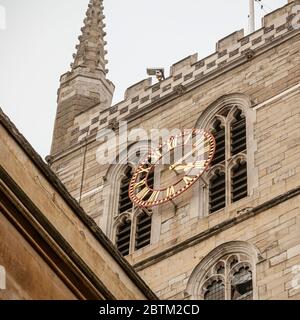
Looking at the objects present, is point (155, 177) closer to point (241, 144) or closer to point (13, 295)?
point (241, 144)

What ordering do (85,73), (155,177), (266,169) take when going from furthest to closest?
(85,73)
(155,177)
(266,169)

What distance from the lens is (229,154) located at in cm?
3125

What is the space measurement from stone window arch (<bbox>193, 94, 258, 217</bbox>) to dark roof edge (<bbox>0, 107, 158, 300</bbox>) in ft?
47.5

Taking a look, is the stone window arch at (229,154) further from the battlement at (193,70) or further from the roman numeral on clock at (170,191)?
the battlement at (193,70)

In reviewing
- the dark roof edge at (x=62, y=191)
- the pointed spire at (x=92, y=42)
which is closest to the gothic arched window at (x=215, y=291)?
the pointed spire at (x=92, y=42)

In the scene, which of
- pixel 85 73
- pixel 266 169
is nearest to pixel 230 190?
pixel 266 169

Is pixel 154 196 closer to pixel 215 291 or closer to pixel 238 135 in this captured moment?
pixel 238 135

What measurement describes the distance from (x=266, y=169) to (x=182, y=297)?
299cm

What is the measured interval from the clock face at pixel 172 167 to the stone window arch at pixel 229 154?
210 mm

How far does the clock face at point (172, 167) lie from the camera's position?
31.4 meters

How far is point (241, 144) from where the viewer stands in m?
31.5

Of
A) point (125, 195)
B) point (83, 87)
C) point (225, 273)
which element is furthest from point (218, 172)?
point (83, 87)

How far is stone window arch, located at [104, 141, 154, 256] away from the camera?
31.5 metres

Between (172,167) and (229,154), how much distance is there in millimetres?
1293
